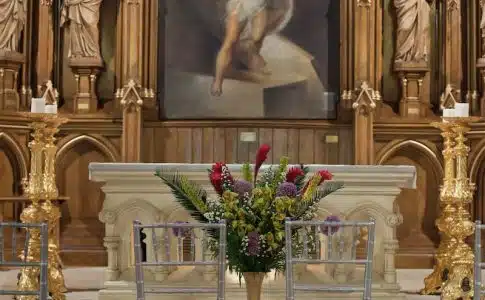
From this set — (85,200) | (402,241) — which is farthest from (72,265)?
(402,241)

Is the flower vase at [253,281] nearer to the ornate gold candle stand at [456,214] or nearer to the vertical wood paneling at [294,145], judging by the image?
the ornate gold candle stand at [456,214]

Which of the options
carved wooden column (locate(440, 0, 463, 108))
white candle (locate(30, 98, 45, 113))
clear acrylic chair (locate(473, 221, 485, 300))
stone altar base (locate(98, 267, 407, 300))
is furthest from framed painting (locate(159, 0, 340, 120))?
clear acrylic chair (locate(473, 221, 485, 300))

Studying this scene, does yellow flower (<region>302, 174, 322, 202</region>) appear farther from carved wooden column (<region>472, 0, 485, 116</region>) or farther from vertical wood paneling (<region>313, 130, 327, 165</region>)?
carved wooden column (<region>472, 0, 485, 116</region>)

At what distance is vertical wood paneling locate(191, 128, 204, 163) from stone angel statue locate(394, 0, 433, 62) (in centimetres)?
245

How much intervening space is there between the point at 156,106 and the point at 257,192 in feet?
19.3

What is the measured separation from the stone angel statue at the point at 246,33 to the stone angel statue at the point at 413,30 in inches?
59.2

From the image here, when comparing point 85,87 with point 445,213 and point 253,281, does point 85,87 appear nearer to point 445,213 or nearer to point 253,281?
point 445,213

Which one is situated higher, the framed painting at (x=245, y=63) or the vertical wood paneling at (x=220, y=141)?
the framed painting at (x=245, y=63)

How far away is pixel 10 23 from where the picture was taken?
10.2 metres

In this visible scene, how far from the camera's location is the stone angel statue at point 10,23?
10.1 meters

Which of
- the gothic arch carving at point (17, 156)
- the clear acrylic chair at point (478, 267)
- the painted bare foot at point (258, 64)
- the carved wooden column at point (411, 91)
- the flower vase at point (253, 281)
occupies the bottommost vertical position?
the flower vase at point (253, 281)

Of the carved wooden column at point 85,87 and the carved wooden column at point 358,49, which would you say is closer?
the carved wooden column at point 358,49

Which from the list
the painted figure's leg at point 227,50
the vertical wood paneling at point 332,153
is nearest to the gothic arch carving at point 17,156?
the painted figure's leg at point 227,50

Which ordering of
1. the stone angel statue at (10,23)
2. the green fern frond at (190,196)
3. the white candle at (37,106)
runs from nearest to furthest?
the green fern frond at (190,196) < the white candle at (37,106) < the stone angel statue at (10,23)
